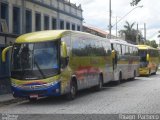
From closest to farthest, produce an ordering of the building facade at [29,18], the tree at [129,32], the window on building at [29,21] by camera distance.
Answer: the building facade at [29,18] → the window on building at [29,21] → the tree at [129,32]

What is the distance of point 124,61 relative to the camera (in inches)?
1479

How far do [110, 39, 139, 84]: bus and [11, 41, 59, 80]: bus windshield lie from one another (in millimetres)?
13140

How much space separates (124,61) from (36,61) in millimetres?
17739

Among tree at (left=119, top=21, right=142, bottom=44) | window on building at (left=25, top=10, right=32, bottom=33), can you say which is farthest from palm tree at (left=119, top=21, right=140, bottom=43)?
window on building at (left=25, top=10, right=32, bottom=33)

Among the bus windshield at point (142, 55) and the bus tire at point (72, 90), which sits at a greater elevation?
the bus windshield at point (142, 55)

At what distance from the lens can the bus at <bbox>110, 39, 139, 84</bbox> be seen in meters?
34.2

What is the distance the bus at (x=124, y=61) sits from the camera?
3425cm

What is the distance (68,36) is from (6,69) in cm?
877

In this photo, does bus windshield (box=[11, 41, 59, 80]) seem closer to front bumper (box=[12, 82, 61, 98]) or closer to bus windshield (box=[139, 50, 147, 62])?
front bumper (box=[12, 82, 61, 98])

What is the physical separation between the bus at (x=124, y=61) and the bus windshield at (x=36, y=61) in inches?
517

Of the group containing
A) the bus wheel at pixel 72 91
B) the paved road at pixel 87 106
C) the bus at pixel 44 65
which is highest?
the bus at pixel 44 65

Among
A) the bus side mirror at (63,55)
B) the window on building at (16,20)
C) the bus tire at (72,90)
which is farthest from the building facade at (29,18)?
the bus side mirror at (63,55)

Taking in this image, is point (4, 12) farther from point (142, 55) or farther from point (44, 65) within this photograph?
point (142, 55)

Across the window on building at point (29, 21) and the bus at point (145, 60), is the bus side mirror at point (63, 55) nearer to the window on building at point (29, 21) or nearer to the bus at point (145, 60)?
the window on building at point (29, 21)
